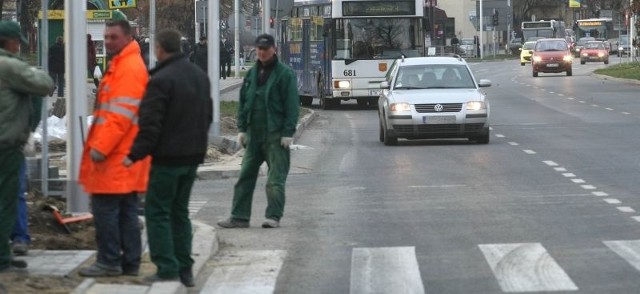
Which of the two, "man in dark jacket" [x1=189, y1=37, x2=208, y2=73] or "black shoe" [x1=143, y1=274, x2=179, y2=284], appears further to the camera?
"man in dark jacket" [x1=189, y1=37, x2=208, y2=73]

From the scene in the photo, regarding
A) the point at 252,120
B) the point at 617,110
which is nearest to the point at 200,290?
the point at 252,120

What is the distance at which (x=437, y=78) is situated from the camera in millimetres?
25938

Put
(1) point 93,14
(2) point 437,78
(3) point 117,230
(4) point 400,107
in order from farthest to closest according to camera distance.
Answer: (1) point 93,14
(2) point 437,78
(4) point 400,107
(3) point 117,230

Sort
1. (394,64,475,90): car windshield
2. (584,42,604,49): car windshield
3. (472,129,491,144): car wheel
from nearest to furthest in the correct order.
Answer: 1. (472,129,491,144): car wheel
2. (394,64,475,90): car windshield
3. (584,42,604,49): car windshield

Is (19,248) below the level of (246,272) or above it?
above

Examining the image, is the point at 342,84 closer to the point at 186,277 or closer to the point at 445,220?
the point at 445,220

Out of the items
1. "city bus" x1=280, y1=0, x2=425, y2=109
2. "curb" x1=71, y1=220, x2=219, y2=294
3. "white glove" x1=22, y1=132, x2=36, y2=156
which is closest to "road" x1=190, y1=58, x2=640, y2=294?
"curb" x1=71, y1=220, x2=219, y2=294

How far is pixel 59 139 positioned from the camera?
73.6 ft

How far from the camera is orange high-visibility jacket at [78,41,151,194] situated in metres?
9.79

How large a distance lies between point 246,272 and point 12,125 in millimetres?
2186

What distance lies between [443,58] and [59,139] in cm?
745

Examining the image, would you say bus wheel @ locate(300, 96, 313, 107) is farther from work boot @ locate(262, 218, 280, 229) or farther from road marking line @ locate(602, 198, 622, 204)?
work boot @ locate(262, 218, 280, 229)

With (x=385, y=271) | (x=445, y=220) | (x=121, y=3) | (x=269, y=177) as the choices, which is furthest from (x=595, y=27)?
(x=385, y=271)

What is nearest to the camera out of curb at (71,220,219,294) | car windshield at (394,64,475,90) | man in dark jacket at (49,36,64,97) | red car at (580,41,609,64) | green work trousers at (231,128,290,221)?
curb at (71,220,219,294)
